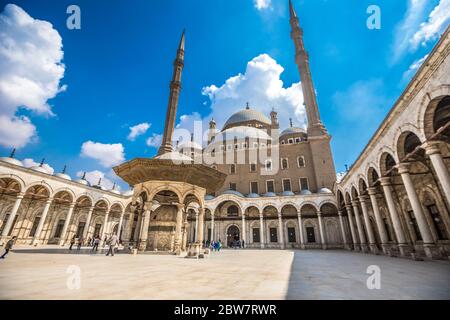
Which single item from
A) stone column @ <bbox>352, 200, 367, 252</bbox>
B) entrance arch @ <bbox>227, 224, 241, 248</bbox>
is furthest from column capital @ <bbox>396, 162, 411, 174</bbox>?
entrance arch @ <bbox>227, 224, 241, 248</bbox>

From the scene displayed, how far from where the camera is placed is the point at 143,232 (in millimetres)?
11133

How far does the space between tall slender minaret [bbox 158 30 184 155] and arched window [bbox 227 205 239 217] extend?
11.0 meters

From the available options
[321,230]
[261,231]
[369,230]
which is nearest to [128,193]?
[261,231]

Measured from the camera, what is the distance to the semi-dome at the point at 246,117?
4131cm

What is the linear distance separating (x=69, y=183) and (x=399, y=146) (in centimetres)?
2699

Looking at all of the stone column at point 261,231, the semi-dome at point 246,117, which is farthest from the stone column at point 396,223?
the semi-dome at point 246,117

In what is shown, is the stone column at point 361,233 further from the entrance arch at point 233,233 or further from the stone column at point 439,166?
the entrance arch at point 233,233

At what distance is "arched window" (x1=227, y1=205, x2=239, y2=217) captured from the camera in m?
27.6

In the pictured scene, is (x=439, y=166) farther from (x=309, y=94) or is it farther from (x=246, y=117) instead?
(x=246, y=117)

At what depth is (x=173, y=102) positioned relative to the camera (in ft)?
81.7

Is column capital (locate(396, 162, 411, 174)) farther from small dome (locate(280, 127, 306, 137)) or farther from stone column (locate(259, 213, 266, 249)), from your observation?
small dome (locate(280, 127, 306, 137))
